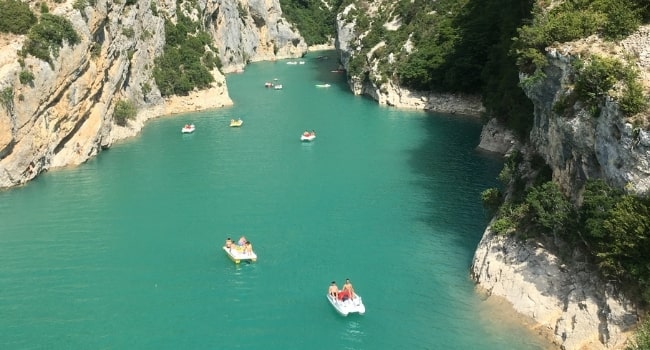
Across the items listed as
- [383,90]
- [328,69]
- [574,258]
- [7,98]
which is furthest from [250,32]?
[574,258]

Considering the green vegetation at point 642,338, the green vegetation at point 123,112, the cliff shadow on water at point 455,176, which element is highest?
the green vegetation at point 123,112

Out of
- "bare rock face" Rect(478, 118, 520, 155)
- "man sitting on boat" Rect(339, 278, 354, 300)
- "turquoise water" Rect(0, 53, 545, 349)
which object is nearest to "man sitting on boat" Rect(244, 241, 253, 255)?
"turquoise water" Rect(0, 53, 545, 349)

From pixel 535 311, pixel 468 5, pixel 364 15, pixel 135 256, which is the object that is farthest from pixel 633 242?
pixel 364 15

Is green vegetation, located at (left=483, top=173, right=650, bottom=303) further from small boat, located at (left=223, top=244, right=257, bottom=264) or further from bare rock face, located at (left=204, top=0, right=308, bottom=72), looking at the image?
bare rock face, located at (left=204, top=0, right=308, bottom=72)

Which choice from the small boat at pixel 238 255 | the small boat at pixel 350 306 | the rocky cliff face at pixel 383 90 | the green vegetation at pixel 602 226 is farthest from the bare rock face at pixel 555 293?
the rocky cliff face at pixel 383 90

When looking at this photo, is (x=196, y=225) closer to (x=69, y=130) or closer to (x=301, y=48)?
(x=69, y=130)

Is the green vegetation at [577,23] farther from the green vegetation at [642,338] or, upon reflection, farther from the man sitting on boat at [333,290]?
the man sitting on boat at [333,290]

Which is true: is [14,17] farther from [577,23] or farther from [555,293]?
[555,293]
